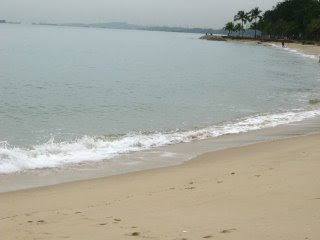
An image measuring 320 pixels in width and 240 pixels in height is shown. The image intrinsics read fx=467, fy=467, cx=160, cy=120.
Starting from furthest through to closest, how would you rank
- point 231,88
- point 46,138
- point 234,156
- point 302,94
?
1. point 231,88
2. point 302,94
3. point 46,138
4. point 234,156

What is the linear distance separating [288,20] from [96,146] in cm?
14480

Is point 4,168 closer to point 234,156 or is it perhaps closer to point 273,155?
point 234,156

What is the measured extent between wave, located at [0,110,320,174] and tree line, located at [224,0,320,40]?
A: 103073mm

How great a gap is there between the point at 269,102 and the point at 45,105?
463 inches

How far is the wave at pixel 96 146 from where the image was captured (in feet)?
35.2

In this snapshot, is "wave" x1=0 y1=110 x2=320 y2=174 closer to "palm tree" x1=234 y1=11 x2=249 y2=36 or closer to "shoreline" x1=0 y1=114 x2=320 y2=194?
"shoreline" x1=0 y1=114 x2=320 y2=194

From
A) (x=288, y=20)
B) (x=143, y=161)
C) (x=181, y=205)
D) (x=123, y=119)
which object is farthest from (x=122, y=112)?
(x=288, y=20)

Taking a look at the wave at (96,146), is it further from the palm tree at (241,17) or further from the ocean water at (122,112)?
the palm tree at (241,17)

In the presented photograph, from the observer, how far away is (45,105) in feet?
74.5

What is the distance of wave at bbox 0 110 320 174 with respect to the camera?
10.7 m

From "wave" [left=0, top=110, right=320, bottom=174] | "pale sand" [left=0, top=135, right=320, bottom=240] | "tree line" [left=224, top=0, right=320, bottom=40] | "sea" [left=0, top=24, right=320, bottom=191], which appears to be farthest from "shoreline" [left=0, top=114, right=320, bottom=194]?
"tree line" [left=224, top=0, right=320, bottom=40]

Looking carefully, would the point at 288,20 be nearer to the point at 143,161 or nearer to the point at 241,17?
the point at 241,17

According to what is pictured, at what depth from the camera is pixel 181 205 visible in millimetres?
6613

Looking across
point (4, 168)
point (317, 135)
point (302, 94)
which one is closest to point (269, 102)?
point (302, 94)
